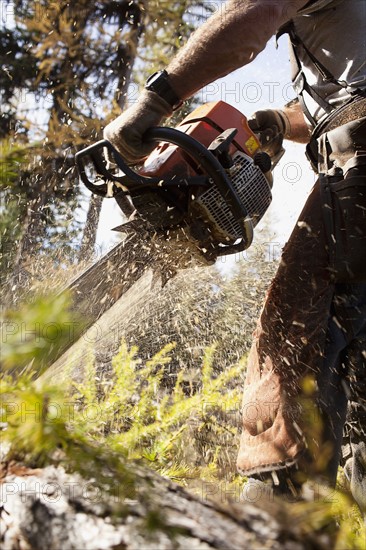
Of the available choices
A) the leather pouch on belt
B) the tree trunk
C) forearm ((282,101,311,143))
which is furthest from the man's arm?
the tree trunk

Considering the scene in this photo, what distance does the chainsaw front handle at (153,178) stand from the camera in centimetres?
167

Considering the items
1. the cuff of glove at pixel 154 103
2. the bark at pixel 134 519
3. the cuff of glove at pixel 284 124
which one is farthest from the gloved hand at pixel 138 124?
the bark at pixel 134 519

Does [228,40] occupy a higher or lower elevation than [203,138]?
higher

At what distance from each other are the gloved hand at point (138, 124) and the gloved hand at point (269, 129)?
0.70 m

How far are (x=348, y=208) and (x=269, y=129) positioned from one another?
746 millimetres

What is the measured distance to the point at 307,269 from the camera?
1.72 metres

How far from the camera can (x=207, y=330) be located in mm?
4000

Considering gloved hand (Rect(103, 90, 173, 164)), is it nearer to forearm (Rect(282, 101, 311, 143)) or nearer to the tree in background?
forearm (Rect(282, 101, 311, 143))

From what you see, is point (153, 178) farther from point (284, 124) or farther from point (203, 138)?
point (284, 124)

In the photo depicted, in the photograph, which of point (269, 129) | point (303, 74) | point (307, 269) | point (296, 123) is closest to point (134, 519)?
point (307, 269)

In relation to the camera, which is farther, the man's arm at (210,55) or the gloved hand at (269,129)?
the gloved hand at (269,129)

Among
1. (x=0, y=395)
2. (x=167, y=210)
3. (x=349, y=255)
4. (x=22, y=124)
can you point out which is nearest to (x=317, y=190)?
(x=349, y=255)

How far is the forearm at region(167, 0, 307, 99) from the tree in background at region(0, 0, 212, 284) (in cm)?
377

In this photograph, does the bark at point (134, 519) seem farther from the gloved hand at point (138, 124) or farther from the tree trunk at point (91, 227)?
the tree trunk at point (91, 227)
